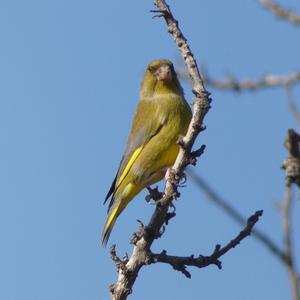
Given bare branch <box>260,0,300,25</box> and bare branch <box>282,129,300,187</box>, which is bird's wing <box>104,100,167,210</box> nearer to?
bare branch <box>260,0,300,25</box>

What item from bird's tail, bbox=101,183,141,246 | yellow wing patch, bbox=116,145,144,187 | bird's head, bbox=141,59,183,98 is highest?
bird's head, bbox=141,59,183,98

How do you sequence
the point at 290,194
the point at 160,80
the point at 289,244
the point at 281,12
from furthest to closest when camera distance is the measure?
the point at 160,80 < the point at 281,12 < the point at 290,194 < the point at 289,244

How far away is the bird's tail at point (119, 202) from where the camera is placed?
17.8 ft

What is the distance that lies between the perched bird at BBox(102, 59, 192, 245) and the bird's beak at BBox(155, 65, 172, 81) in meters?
0.15

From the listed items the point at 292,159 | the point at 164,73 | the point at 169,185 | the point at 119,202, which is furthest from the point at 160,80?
the point at 292,159

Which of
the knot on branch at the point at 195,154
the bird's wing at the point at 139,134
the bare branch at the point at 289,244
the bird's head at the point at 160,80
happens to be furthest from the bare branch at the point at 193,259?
the bird's head at the point at 160,80

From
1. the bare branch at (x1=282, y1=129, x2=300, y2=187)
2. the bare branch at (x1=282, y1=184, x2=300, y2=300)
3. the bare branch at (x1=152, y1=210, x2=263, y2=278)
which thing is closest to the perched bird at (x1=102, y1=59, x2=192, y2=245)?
the bare branch at (x1=152, y1=210, x2=263, y2=278)

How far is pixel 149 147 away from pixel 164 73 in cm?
114

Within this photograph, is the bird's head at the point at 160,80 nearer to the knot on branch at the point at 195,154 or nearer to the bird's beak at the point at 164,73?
the bird's beak at the point at 164,73

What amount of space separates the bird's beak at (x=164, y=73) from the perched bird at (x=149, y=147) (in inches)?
5.7

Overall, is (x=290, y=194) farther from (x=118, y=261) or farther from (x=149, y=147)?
(x=149, y=147)

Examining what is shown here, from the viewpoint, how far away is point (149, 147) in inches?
226

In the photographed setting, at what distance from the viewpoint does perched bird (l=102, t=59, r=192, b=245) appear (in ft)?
18.4

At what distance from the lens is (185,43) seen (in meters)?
3.61
